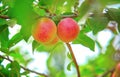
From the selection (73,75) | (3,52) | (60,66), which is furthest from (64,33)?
(73,75)

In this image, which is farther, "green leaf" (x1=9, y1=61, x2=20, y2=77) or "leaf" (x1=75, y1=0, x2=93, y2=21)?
"green leaf" (x1=9, y1=61, x2=20, y2=77)

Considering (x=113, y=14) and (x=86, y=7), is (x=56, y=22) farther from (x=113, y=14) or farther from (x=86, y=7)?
(x=86, y=7)

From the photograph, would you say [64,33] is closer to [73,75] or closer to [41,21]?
[41,21]

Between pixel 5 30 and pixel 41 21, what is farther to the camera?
pixel 5 30

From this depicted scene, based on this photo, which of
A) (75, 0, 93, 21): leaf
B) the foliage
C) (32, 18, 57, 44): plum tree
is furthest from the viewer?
(32, 18, 57, 44): plum tree

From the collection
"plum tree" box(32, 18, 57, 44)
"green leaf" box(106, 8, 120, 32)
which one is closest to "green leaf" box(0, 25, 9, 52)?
"plum tree" box(32, 18, 57, 44)

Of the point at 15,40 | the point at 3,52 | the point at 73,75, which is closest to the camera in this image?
the point at 15,40

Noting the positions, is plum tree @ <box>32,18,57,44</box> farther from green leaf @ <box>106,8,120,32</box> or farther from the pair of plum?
green leaf @ <box>106,8,120,32</box>

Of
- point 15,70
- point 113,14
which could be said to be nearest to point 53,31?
point 113,14
